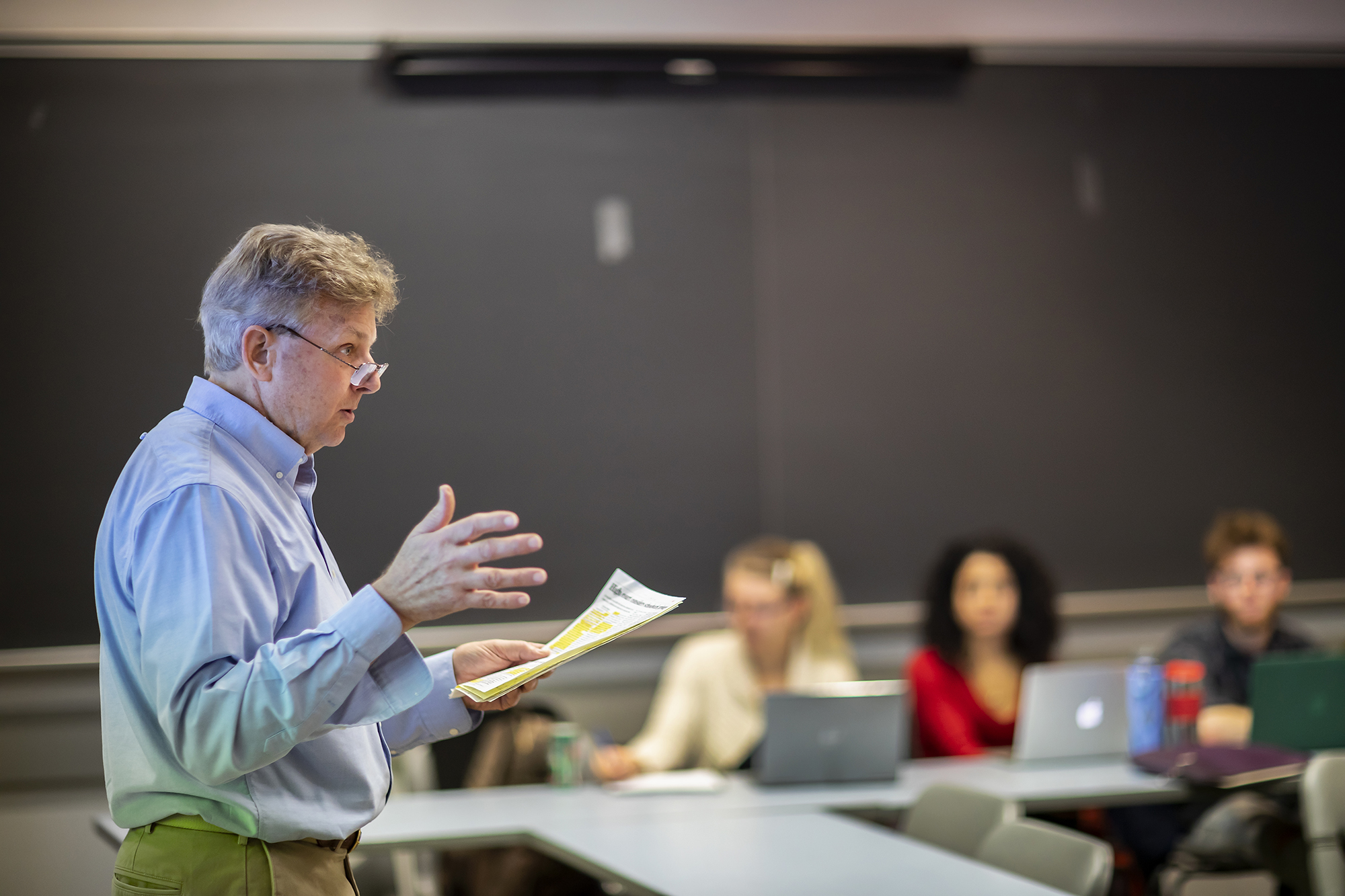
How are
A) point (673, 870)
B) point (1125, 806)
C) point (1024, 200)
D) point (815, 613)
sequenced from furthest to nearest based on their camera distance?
point (1024, 200)
point (815, 613)
point (1125, 806)
point (673, 870)

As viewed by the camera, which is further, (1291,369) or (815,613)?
(1291,369)

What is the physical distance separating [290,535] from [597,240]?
3.02 meters

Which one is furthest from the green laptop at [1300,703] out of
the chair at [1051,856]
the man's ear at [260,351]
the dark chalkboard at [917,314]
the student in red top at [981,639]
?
the man's ear at [260,351]

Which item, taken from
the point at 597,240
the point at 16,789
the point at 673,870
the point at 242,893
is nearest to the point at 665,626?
the point at 597,240

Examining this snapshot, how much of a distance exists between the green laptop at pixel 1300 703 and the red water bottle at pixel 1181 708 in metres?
0.16

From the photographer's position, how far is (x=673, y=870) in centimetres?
234

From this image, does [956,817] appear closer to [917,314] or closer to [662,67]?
[917,314]

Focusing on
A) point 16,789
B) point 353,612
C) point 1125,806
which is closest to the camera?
point 353,612

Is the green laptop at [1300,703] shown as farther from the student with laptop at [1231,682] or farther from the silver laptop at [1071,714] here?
the silver laptop at [1071,714]

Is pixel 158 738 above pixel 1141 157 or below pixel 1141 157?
below

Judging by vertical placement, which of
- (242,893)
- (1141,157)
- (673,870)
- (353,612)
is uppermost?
(1141,157)

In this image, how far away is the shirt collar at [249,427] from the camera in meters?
1.40

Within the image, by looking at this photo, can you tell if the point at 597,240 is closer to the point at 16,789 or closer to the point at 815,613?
the point at 815,613

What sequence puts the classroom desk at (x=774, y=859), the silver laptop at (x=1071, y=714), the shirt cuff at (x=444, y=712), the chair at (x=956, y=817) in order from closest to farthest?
1. the shirt cuff at (x=444, y=712)
2. the classroom desk at (x=774, y=859)
3. the chair at (x=956, y=817)
4. the silver laptop at (x=1071, y=714)
